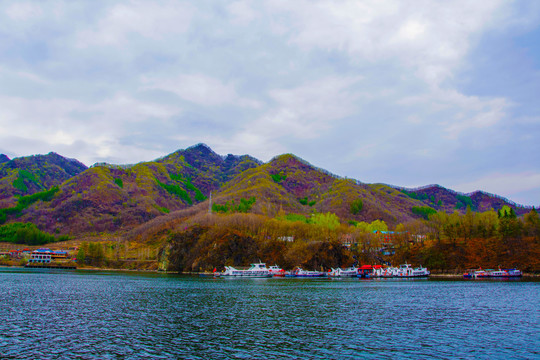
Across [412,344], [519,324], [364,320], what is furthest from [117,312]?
[519,324]

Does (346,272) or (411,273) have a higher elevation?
(411,273)

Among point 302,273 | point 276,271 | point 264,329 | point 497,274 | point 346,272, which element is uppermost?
point 264,329

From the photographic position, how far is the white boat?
7087 inches

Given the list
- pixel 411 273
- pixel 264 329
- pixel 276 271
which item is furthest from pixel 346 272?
pixel 264 329

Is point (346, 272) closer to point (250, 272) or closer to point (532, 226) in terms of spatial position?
point (250, 272)

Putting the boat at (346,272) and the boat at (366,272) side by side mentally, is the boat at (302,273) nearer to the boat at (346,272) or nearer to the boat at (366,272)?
the boat at (346,272)

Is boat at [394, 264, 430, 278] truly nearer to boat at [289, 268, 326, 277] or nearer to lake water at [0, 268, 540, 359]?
boat at [289, 268, 326, 277]

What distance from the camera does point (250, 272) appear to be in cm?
18162

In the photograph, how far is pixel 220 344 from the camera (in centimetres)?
3953

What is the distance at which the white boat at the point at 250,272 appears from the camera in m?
180

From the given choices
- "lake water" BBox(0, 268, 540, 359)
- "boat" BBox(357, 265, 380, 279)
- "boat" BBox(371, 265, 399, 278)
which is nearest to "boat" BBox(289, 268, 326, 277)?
"boat" BBox(357, 265, 380, 279)

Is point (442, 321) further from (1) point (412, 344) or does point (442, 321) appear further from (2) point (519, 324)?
(1) point (412, 344)

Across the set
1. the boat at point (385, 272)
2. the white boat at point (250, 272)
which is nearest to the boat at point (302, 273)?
the white boat at point (250, 272)

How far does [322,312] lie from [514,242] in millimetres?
152145
